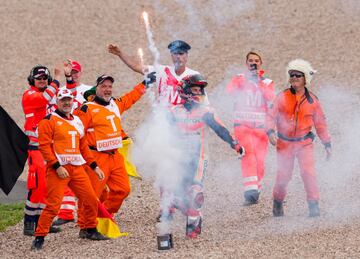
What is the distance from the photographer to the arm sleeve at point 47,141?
11609 mm

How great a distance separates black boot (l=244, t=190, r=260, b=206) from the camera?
45.1ft

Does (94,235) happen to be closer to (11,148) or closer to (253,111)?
(11,148)

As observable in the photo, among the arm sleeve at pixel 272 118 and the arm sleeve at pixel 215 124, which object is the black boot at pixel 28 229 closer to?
the arm sleeve at pixel 215 124

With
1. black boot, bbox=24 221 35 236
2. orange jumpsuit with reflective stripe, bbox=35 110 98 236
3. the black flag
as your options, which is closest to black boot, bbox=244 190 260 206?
orange jumpsuit with reflective stripe, bbox=35 110 98 236

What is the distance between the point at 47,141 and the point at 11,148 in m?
1.43

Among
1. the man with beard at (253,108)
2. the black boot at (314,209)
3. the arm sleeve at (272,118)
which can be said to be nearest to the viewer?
the black boot at (314,209)

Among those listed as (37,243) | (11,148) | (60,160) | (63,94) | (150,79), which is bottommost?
(37,243)

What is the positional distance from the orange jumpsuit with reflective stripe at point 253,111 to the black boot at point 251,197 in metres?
0.43

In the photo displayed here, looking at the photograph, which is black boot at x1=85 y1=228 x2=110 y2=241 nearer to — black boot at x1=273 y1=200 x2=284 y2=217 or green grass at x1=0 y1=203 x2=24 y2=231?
green grass at x1=0 y1=203 x2=24 y2=231

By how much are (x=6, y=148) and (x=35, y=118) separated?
21.5 inches

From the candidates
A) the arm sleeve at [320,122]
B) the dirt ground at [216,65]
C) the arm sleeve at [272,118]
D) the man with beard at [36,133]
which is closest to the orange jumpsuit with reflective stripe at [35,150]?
the man with beard at [36,133]

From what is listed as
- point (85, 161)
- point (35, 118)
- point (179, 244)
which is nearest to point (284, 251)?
point (179, 244)

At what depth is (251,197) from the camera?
45.1 feet

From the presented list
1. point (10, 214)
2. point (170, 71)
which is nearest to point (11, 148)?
point (10, 214)
